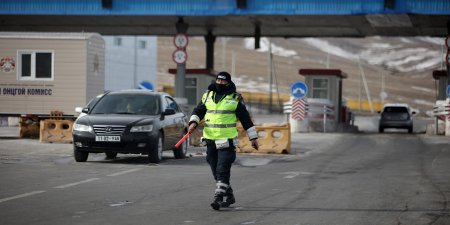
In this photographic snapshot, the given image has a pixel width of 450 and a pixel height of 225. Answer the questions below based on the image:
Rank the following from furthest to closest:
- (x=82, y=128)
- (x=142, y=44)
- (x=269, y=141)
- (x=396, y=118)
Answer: (x=142, y=44), (x=396, y=118), (x=269, y=141), (x=82, y=128)

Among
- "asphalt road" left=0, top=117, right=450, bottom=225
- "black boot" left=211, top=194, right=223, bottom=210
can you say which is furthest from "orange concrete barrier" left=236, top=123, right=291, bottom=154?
"black boot" left=211, top=194, right=223, bottom=210

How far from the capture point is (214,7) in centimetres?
3459

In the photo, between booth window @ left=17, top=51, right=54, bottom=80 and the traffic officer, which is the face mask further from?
booth window @ left=17, top=51, right=54, bottom=80

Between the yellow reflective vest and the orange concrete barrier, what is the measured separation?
12.2m

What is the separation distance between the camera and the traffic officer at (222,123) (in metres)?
11.5

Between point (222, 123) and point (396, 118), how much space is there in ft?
119

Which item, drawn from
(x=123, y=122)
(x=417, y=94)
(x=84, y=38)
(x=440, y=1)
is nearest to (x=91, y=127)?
(x=123, y=122)

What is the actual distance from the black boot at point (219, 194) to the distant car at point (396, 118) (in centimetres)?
3629

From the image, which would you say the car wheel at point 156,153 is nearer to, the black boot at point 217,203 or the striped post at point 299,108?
the black boot at point 217,203

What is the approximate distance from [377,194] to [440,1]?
21.0 m

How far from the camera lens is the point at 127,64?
5772cm

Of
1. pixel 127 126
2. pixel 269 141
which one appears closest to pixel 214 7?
pixel 269 141

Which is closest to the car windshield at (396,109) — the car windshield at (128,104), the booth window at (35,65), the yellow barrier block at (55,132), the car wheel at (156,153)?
the booth window at (35,65)

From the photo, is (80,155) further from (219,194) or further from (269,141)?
(219,194)
